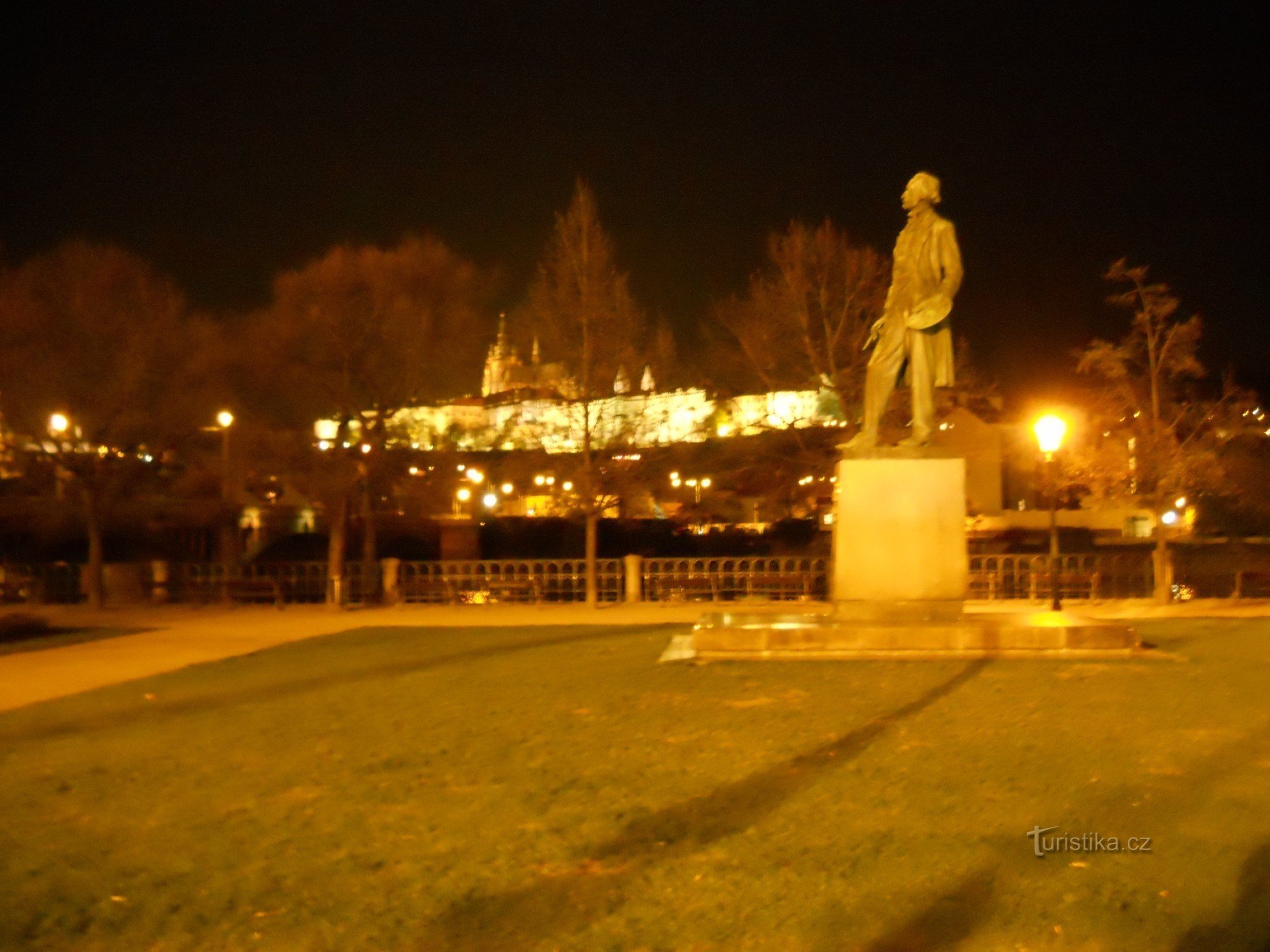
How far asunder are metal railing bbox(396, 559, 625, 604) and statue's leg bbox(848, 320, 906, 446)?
11.3 metres

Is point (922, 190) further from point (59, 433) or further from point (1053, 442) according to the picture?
point (59, 433)

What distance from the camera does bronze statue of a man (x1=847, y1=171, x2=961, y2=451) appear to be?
13.0 m

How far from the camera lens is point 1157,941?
496 centimetres

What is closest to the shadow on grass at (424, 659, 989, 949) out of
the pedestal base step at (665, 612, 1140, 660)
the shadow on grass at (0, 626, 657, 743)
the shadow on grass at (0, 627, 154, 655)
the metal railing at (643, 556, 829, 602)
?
the pedestal base step at (665, 612, 1140, 660)

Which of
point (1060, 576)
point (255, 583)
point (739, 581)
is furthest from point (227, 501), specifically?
point (1060, 576)

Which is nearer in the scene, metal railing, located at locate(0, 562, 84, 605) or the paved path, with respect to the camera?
the paved path

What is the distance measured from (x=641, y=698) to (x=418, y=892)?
16.5 feet

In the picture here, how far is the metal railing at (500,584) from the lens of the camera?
24.0 metres

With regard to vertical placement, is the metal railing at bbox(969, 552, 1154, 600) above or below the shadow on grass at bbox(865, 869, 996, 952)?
above

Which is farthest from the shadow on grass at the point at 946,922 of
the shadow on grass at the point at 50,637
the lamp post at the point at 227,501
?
the lamp post at the point at 227,501

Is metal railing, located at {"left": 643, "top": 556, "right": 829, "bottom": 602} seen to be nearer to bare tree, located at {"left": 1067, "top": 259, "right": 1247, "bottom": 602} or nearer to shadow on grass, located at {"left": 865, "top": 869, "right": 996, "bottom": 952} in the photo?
bare tree, located at {"left": 1067, "top": 259, "right": 1247, "bottom": 602}

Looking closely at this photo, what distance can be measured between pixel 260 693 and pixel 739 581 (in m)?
13.3

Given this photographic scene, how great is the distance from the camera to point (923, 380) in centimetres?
1316

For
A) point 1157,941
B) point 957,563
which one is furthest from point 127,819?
point 957,563
